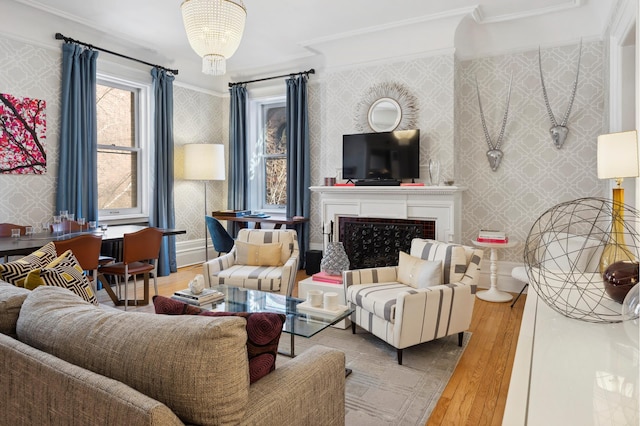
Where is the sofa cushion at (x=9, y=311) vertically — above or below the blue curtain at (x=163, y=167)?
below

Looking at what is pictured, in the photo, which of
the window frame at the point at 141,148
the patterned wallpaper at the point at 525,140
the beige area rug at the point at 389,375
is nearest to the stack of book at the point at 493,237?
the patterned wallpaper at the point at 525,140

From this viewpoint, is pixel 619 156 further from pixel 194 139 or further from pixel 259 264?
pixel 194 139

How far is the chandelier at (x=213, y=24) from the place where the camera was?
2.71 m

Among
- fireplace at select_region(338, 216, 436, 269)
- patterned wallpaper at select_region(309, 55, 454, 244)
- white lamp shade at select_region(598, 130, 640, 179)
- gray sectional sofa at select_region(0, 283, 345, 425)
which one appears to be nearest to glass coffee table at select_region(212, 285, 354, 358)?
gray sectional sofa at select_region(0, 283, 345, 425)

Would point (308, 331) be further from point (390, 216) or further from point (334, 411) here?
point (390, 216)

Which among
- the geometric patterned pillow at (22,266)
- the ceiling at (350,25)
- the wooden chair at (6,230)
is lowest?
the geometric patterned pillow at (22,266)

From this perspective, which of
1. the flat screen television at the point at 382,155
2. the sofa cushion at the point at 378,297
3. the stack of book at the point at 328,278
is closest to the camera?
the sofa cushion at the point at 378,297

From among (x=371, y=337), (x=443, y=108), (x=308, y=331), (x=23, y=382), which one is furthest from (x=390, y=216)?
(x=23, y=382)

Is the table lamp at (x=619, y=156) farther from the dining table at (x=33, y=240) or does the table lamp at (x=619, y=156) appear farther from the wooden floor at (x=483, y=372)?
the dining table at (x=33, y=240)

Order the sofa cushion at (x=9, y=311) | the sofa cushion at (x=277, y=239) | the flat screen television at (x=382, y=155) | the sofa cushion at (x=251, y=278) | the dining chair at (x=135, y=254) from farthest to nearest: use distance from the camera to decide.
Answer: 1. the flat screen television at (x=382, y=155)
2. the sofa cushion at (x=277, y=239)
3. the dining chair at (x=135, y=254)
4. the sofa cushion at (x=251, y=278)
5. the sofa cushion at (x=9, y=311)

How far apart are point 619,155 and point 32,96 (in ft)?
16.3

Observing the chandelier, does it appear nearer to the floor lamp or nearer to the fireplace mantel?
the fireplace mantel

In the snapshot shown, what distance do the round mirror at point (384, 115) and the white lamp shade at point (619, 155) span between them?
8.05 feet

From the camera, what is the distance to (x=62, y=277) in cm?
196
